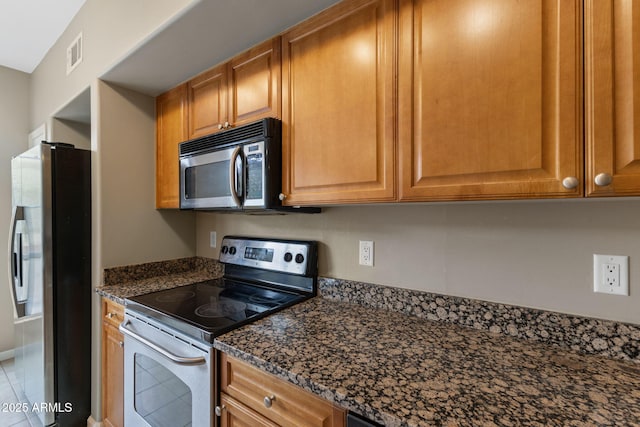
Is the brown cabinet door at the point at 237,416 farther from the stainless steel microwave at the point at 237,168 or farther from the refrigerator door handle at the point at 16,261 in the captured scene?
the refrigerator door handle at the point at 16,261

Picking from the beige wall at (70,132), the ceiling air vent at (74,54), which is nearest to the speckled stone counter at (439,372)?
the ceiling air vent at (74,54)

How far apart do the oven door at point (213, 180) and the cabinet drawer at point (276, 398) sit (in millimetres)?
728

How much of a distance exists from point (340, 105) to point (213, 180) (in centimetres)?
81

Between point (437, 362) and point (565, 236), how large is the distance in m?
0.60

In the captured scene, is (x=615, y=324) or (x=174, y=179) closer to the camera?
(x=615, y=324)

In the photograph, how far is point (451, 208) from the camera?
4.00 ft

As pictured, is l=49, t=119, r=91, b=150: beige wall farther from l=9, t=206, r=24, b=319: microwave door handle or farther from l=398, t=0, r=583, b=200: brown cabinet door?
l=398, t=0, r=583, b=200: brown cabinet door

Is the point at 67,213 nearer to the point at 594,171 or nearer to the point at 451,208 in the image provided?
the point at 451,208

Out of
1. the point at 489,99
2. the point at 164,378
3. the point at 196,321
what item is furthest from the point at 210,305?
the point at 489,99

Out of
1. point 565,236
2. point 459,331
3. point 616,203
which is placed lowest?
point 459,331

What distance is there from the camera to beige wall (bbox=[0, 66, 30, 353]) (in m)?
2.83

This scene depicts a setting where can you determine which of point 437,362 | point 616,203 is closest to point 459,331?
point 437,362

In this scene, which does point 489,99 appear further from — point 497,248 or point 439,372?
point 439,372

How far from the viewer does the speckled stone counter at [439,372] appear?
66cm
